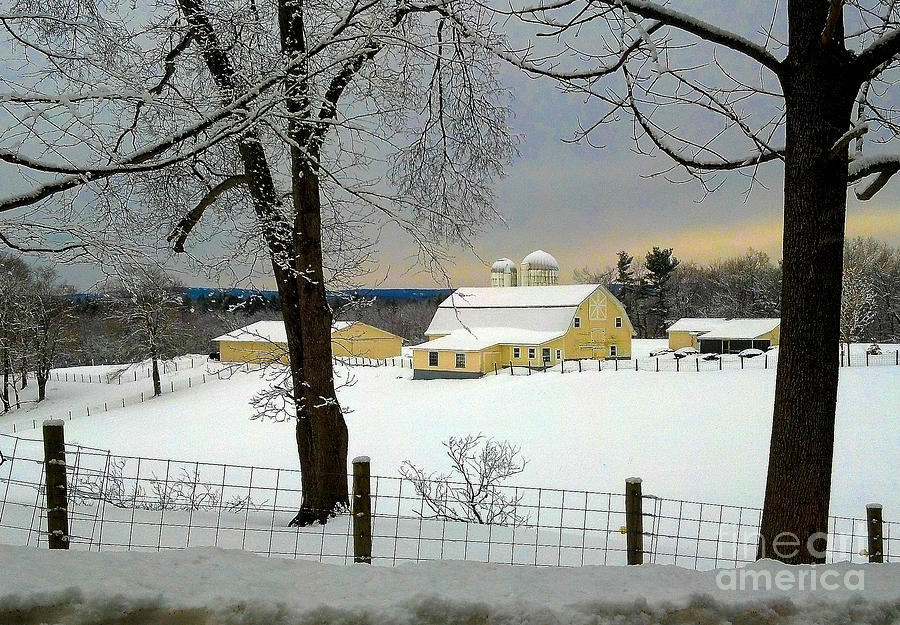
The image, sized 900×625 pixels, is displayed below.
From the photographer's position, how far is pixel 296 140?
17.6 feet

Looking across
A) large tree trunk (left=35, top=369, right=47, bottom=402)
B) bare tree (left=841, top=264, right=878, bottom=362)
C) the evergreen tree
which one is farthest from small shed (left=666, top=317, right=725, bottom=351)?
large tree trunk (left=35, top=369, right=47, bottom=402)

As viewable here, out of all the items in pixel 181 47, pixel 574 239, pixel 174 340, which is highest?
pixel 181 47

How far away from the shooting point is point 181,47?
21.9 feet

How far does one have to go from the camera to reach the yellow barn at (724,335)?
40.7 m

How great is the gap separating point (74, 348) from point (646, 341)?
42076mm

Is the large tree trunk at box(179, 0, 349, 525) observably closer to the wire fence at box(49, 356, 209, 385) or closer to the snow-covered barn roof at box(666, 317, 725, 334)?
the wire fence at box(49, 356, 209, 385)

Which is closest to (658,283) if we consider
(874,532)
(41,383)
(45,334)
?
(45,334)

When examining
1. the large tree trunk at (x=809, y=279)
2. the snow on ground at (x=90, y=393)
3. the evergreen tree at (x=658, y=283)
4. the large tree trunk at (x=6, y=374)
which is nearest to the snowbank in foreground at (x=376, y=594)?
the large tree trunk at (x=809, y=279)

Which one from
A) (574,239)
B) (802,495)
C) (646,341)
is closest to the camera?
(802,495)

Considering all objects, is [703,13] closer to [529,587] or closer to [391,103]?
[391,103]

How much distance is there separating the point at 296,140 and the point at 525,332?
105 feet

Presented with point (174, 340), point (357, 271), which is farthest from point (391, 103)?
point (174, 340)

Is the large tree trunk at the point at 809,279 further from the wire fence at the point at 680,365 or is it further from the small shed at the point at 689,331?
the small shed at the point at 689,331

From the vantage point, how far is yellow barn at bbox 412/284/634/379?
34.7 metres
